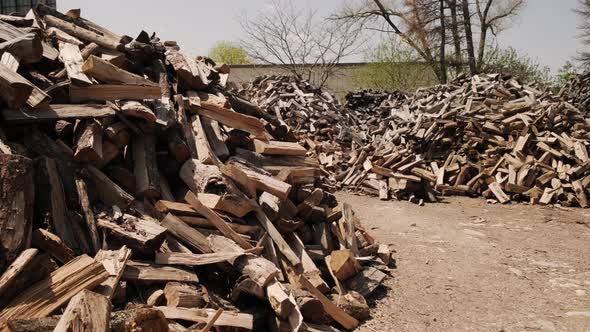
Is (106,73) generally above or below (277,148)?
above

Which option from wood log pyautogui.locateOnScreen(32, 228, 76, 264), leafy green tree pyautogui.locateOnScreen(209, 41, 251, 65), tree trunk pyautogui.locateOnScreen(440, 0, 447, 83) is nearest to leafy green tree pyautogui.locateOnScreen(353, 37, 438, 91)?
tree trunk pyautogui.locateOnScreen(440, 0, 447, 83)

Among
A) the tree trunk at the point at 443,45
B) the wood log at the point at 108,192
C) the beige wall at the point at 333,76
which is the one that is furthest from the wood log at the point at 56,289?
the tree trunk at the point at 443,45

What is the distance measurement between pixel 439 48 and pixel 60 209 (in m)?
26.6

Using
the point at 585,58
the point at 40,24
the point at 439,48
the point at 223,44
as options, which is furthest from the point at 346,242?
the point at 223,44

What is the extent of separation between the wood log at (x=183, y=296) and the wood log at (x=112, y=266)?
351mm

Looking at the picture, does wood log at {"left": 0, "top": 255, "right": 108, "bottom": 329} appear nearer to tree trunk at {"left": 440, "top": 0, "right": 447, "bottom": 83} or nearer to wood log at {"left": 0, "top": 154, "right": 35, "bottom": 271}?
wood log at {"left": 0, "top": 154, "right": 35, "bottom": 271}

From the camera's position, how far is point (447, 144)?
1180cm

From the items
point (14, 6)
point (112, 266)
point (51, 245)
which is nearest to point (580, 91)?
point (14, 6)

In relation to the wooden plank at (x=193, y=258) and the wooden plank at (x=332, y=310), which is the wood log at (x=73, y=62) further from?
the wooden plank at (x=332, y=310)

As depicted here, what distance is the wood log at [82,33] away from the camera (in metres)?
5.49

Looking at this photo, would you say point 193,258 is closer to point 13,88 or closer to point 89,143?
point 89,143

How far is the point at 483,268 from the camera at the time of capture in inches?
240

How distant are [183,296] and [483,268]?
13.4 feet

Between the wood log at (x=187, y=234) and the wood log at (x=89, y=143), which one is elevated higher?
the wood log at (x=89, y=143)
